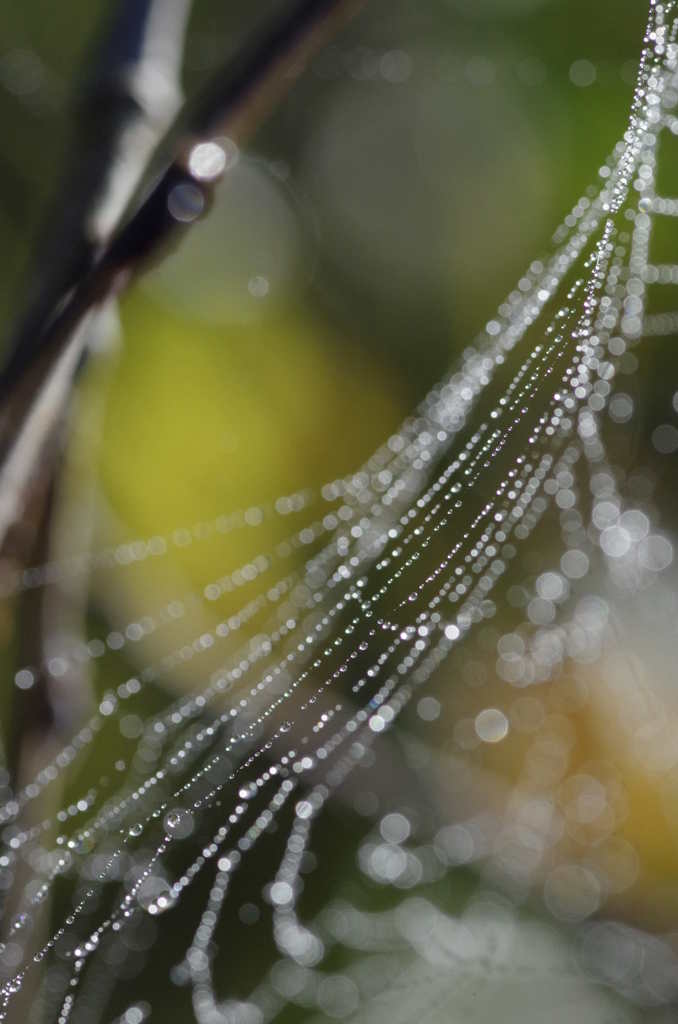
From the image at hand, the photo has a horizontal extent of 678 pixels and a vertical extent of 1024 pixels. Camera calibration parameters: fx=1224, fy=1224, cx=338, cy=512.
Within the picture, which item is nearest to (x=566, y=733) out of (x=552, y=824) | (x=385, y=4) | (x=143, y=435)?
(x=552, y=824)

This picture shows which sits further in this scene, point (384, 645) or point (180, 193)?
point (384, 645)

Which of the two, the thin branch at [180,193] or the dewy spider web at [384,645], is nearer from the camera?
the thin branch at [180,193]

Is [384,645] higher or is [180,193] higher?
[180,193]

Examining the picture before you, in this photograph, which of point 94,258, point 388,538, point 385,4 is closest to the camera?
point 94,258

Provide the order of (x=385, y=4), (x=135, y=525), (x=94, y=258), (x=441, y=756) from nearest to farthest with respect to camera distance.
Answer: (x=94, y=258)
(x=135, y=525)
(x=441, y=756)
(x=385, y=4)

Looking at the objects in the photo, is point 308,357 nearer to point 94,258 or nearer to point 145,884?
point 145,884

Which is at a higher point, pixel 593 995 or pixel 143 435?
pixel 143 435

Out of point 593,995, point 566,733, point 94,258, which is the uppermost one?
point 94,258

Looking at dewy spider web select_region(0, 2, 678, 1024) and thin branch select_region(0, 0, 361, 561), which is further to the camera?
dewy spider web select_region(0, 2, 678, 1024)
